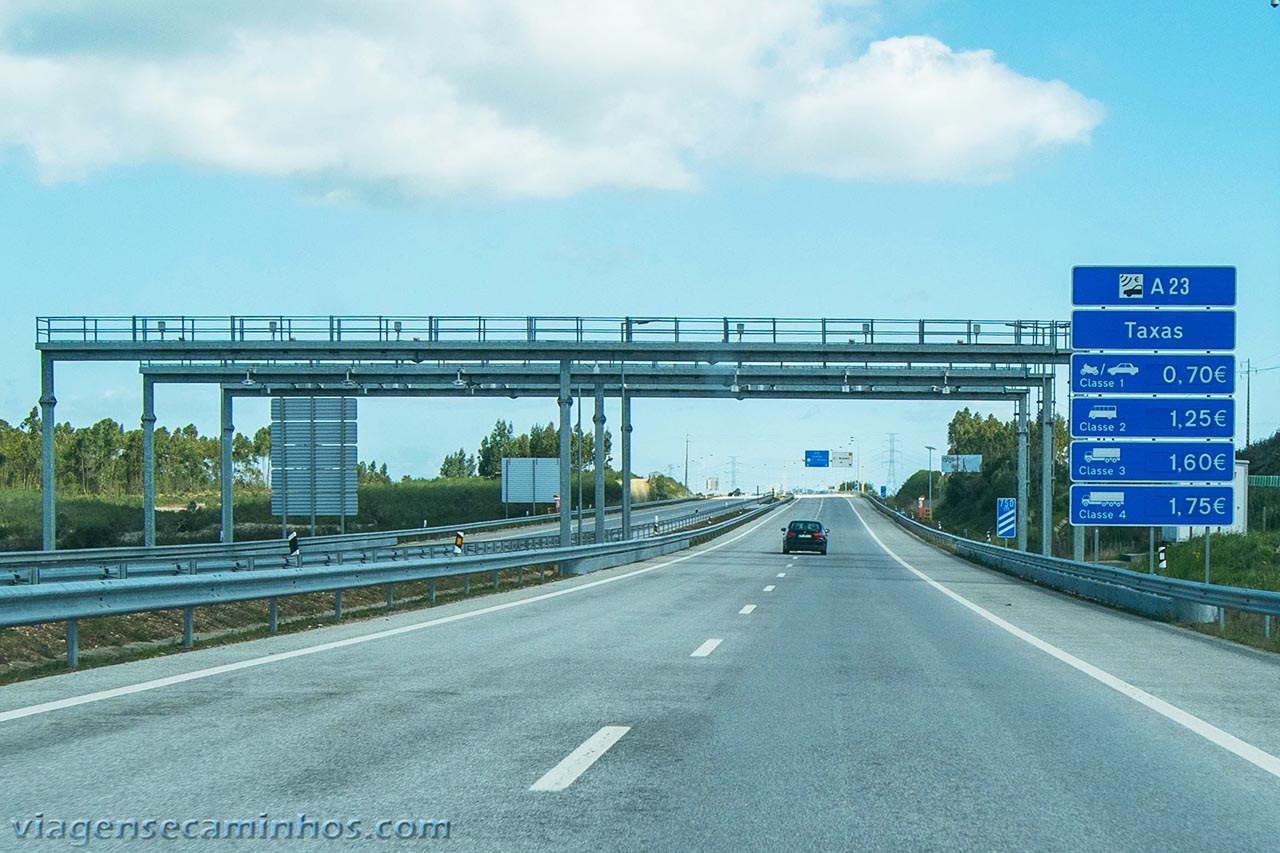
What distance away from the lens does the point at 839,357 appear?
1695 inches

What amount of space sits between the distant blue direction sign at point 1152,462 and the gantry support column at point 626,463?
26433 mm

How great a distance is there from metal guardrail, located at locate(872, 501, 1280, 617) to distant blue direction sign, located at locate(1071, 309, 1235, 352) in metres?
4.45

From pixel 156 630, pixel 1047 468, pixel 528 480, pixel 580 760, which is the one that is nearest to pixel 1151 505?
pixel 156 630

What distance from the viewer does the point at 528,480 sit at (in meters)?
83.6

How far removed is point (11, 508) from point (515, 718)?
213 feet

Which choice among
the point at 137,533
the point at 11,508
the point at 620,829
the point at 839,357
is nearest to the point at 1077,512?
the point at 839,357

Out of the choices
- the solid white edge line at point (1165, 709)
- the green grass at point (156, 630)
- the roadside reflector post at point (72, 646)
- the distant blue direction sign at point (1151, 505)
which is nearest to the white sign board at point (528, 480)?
the green grass at point (156, 630)

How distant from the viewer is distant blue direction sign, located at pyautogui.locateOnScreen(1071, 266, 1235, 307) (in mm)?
24938

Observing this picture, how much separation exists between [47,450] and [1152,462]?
110 ft

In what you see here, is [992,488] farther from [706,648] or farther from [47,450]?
[706,648]

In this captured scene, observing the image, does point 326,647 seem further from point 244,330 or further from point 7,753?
point 244,330

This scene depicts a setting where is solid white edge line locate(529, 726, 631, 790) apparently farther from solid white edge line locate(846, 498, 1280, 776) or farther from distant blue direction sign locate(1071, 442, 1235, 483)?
distant blue direction sign locate(1071, 442, 1235, 483)

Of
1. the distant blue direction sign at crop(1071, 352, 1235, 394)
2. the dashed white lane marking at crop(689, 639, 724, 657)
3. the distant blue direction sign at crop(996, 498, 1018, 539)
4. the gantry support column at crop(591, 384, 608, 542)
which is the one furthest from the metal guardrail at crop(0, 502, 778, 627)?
the distant blue direction sign at crop(996, 498, 1018, 539)

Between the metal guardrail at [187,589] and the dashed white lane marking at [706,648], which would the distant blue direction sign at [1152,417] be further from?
the dashed white lane marking at [706,648]
